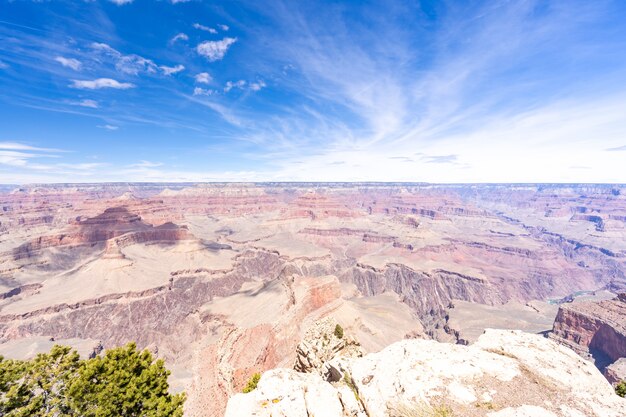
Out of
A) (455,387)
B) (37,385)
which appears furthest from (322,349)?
(37,385)

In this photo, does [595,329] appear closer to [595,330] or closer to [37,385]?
[595,330]

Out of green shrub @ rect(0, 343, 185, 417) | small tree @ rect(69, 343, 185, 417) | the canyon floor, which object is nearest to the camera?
green shrub @ rect(0, 343, 185, 417)

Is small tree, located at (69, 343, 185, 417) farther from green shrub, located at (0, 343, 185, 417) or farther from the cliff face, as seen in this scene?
the cliff face

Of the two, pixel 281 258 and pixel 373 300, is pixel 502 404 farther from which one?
pixel 281 258

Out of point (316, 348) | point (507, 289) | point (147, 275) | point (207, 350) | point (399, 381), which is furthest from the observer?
point (507, 289)

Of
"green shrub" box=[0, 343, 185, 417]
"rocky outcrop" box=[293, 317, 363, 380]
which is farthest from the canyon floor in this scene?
"green shrub" box=[0, 343, 185, 417]

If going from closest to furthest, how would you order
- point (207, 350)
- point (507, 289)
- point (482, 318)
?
point (207, 350) → point (482, 318) → point (507, 289)

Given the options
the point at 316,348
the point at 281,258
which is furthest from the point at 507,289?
the point at 316,348
